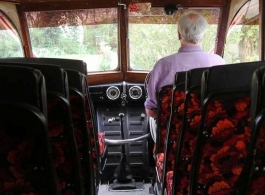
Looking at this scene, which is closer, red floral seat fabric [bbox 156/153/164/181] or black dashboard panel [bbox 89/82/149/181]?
red floral seat fabric [bbox 156/153/164/181]

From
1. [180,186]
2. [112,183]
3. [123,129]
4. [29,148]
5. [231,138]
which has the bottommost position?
[112,183]

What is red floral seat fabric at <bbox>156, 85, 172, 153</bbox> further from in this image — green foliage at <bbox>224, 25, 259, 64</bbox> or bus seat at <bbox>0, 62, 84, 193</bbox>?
green foliage at <bbox>224, 25, 259, 64</bbox>

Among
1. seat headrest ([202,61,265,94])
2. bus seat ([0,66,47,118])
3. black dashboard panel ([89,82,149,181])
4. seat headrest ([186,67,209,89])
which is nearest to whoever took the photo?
bus seat ([0,66,47,118])

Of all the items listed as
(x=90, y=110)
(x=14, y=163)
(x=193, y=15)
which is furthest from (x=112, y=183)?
(x=14, y=163)

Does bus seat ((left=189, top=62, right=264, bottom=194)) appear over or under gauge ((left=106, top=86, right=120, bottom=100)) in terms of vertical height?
over

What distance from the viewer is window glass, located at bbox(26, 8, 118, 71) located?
4.07 metres

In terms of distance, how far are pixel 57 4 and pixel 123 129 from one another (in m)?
1.66

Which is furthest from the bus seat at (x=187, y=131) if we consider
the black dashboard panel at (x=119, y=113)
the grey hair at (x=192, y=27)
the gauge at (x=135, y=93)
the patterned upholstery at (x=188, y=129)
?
the gauge at (x=135, y=93)

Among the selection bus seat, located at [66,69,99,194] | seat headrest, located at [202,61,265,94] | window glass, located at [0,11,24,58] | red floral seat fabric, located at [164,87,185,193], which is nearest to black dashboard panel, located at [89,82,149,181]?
window glass, located at [0,11,24,58]

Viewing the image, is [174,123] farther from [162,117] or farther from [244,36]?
[244,36]

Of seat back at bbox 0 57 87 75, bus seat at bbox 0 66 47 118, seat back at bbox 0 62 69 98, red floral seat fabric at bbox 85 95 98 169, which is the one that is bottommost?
red floral seat fabric at bbox 85 95 98 169

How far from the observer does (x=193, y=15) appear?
2.73 m

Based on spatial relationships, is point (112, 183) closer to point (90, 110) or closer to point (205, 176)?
point (90, 110)

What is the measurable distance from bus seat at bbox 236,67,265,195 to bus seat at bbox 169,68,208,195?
74 centimetres
